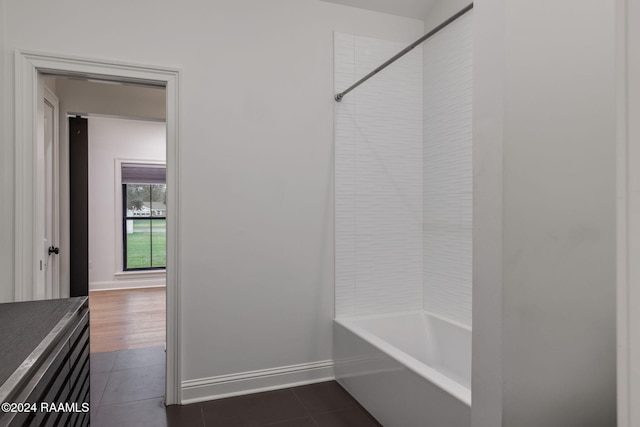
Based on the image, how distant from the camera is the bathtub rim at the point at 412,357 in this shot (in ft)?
5.17

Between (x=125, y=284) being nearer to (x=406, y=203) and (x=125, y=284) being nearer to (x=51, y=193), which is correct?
(x=51, y=193)

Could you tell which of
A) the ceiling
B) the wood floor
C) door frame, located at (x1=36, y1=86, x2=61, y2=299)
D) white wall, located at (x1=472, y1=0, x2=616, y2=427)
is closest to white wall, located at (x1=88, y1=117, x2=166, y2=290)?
the wood floor

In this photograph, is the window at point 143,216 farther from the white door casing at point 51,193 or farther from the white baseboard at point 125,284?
the white door casing at point 51,193

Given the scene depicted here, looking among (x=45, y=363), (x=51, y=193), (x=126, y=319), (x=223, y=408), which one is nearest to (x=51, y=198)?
(x=51, y=193)

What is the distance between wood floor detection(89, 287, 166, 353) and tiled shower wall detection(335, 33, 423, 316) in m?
1.98

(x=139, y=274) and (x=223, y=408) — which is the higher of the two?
(x=139, y=274)

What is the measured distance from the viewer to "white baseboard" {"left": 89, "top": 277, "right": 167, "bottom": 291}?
223 inches

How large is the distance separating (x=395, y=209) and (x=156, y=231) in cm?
484

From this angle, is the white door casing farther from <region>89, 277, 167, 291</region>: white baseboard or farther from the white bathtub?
<region>89, 277, 167, 291</region>: white baseboard

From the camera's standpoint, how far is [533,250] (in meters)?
1.02

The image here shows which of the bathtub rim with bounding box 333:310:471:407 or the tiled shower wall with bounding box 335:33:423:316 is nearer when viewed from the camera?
the bathtub rim with bounding box 333:310:471:407

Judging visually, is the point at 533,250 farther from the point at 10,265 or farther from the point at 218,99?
the point at 10,265

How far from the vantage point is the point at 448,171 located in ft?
8.61

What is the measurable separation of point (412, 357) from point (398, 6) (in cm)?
238
